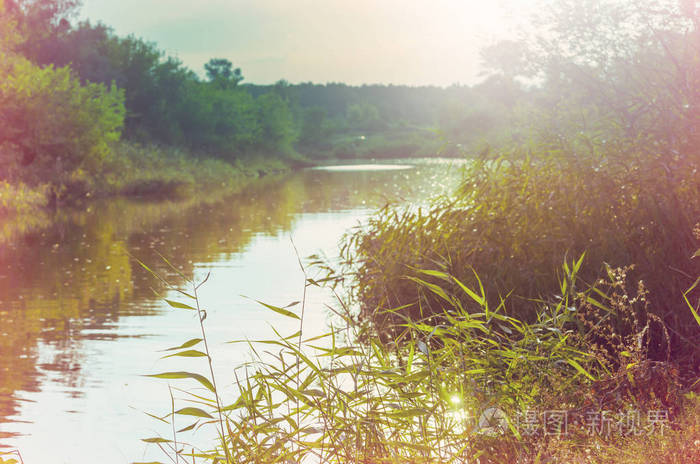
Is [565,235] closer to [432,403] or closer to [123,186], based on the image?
[432,403]

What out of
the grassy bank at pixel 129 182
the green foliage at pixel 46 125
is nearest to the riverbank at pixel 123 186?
the grassy bank at pixel 129 182

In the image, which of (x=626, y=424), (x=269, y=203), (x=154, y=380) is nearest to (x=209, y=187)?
(x=269, y=203)

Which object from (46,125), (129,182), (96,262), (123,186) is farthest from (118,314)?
(129,182)

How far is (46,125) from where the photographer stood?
3056 cm

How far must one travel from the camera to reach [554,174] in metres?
8.73

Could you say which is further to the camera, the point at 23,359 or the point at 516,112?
the point at 516,112

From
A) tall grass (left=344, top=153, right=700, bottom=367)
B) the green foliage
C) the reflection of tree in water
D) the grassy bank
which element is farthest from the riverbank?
tall grass (left=344, top=153, right=700, bottom=367)

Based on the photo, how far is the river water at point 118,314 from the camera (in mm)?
6668

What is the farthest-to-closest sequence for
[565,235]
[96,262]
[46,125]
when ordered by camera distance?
1. [46,125]
2. [96,262]
3. [565,235]

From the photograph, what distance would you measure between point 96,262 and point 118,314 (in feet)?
17.3

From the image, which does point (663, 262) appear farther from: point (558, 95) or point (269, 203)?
point (269, 203)

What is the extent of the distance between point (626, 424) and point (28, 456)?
168 inches

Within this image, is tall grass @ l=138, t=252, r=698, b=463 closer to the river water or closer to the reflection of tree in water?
the river water

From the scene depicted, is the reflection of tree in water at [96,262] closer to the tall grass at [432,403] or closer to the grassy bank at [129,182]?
the tall grass at [432,403]
